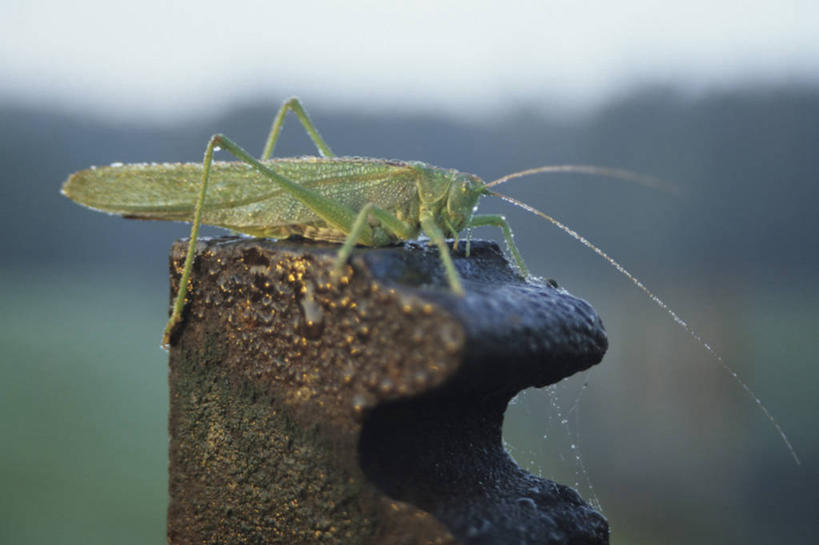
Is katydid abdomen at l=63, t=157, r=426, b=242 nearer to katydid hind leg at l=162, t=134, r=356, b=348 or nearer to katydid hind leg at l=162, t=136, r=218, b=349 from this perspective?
katydid hind leg at l=162, t=134, r=356, b=348

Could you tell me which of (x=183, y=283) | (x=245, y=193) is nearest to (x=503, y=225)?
(x=245, y=193)

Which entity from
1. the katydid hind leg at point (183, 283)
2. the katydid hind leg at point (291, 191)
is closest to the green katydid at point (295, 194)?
the katydid hind leg at point (291, 191)

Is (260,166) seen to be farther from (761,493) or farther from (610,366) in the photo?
(610,366)

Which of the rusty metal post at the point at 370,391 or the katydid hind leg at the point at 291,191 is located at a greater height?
the katydid hind leg at the point at 291,191

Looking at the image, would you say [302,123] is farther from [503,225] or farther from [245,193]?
[503,225]

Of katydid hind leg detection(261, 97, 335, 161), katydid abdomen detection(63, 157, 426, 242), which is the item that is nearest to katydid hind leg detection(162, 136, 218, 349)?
katydid abdomen detection(63, 157, 426, 242)

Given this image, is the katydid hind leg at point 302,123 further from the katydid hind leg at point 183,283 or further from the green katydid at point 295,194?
the katydid hind leg at point 183,283
